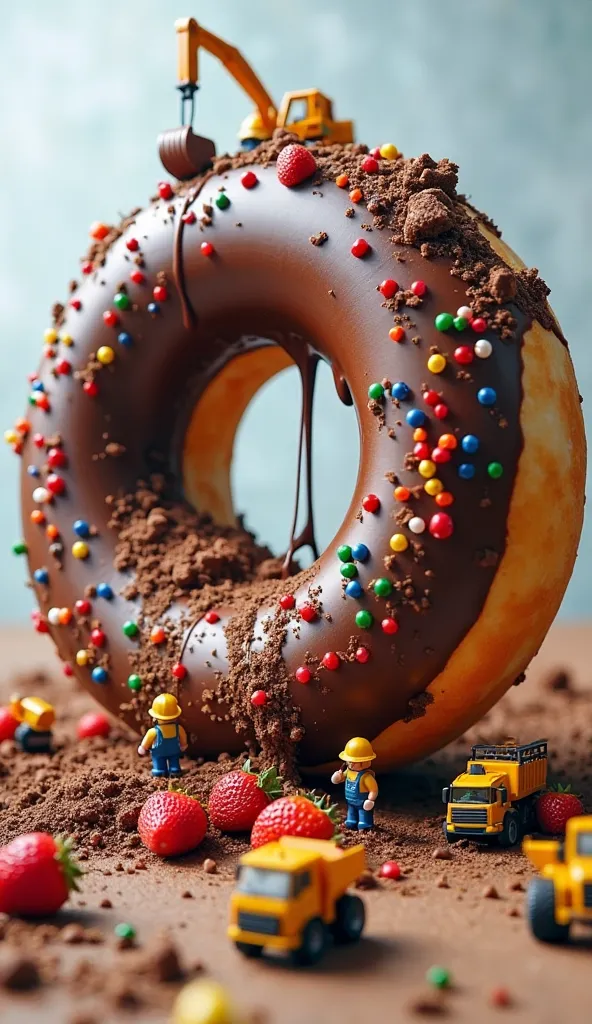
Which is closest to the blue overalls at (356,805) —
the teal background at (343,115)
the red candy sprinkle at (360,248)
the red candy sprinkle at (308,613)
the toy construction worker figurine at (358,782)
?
the toy construction worker figurine at (358,782)

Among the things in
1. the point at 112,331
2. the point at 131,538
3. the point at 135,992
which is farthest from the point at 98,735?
the point at 135,992

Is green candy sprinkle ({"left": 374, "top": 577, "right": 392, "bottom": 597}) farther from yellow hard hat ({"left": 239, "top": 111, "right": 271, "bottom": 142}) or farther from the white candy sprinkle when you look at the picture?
yellow hard hat ({"left": 239, "top": 111, "right": 271, "bottom": 142})

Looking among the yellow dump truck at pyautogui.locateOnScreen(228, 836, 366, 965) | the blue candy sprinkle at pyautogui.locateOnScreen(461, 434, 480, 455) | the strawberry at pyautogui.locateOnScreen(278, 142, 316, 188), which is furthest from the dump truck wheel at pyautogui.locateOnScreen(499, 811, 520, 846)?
the strawberry at pyautogui.locateOnScreen(278, 142, 316, 188)

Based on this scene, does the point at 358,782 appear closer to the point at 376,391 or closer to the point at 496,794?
the point at 496,794

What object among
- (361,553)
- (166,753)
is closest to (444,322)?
(361,553)

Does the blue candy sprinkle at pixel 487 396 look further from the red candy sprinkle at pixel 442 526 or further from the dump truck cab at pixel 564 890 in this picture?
the dump truck cab at pixel 564 890
